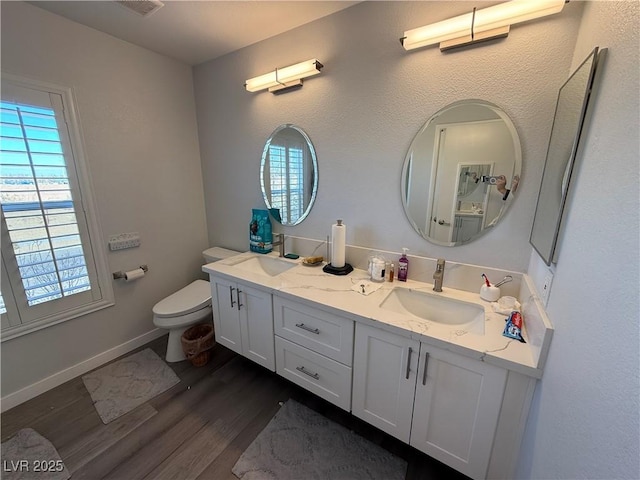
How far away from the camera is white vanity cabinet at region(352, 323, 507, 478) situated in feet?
3.20

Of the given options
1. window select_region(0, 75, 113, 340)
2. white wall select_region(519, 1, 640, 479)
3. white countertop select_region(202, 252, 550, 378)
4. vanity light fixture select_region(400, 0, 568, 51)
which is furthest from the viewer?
window select_region(0, 75, 113, 340)

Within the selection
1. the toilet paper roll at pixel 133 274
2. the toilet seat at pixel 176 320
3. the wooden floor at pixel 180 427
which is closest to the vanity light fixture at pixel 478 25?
the wooden floor at pixel 180 427

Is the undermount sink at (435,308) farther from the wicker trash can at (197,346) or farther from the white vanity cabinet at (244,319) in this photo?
the wicker trash can at (197,346)

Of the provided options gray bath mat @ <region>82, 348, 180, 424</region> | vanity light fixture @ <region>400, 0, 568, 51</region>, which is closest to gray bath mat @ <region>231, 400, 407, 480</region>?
gray bath mat @ <region>82, 348, 180, 424</region>

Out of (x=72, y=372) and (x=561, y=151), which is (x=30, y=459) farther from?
(x=561, y=151)

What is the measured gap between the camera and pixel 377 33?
1.41 meters

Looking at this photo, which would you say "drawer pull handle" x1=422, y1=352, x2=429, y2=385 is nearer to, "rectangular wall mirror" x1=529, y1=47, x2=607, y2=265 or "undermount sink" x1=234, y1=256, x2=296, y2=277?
"rectangular wall mirror" x1=529, y1=47, x2=607, y2=265

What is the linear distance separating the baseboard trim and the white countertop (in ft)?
3.76

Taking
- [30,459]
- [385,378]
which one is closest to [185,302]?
[30,459]

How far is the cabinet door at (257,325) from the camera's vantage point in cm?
154

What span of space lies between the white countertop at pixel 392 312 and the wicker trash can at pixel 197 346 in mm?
631

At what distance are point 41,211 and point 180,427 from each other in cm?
161

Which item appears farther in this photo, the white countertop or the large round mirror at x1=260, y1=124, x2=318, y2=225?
the large round mirror at x1=260, y1=124, x2=318, y2=225

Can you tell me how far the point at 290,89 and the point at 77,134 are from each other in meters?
1.51
